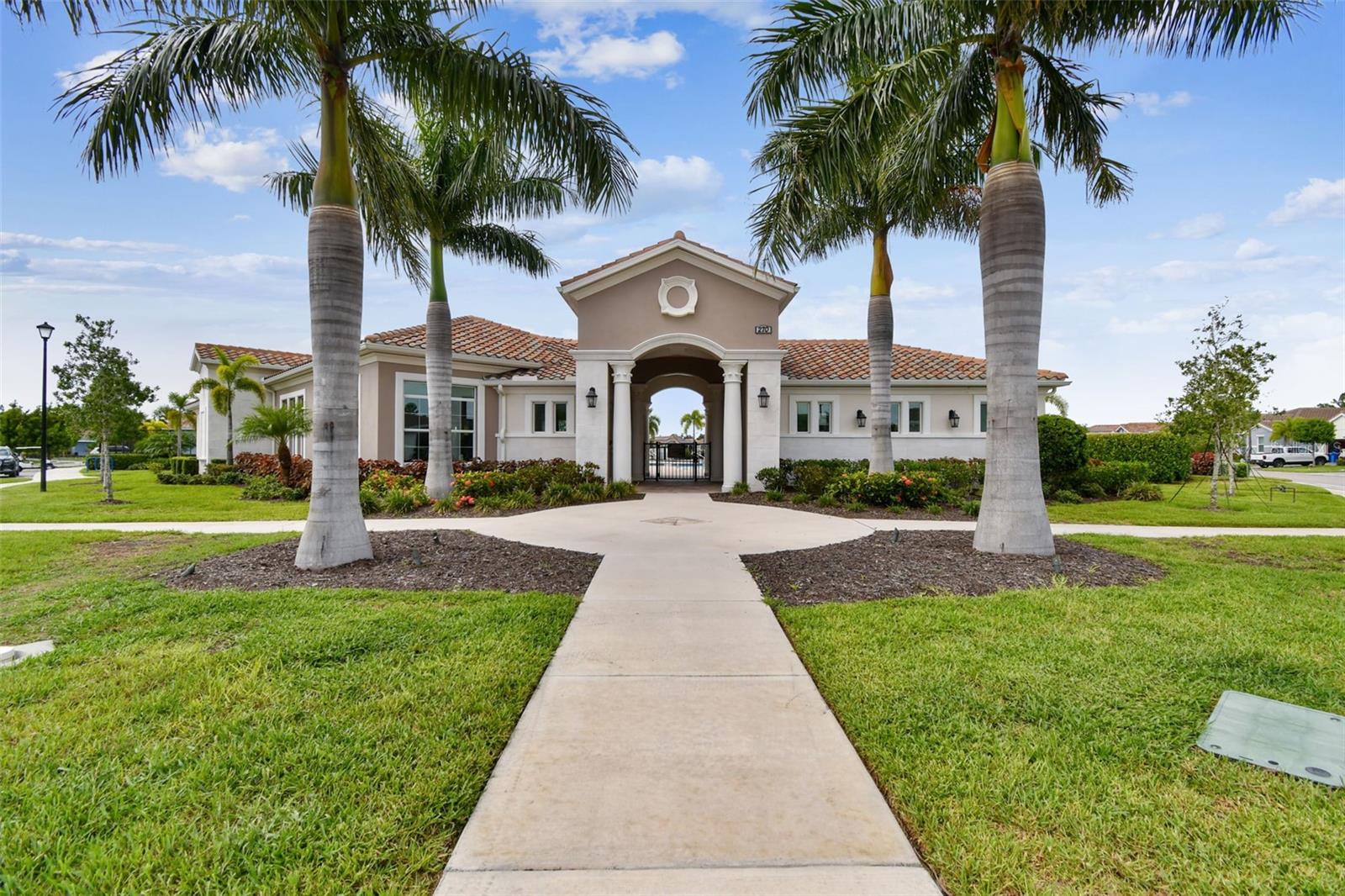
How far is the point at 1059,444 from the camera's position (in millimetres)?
15352

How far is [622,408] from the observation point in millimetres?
15883

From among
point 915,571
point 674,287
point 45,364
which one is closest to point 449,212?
point 674,287

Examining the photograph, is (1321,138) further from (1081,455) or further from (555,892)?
(555,892)

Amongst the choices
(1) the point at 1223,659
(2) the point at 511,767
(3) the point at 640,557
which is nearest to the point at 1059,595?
(1) the point at 1223,659

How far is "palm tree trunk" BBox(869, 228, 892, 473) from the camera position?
13.3 meters

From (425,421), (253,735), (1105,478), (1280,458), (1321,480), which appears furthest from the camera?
(1280,458)

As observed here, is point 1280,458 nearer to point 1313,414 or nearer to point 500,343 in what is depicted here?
point 1313,414

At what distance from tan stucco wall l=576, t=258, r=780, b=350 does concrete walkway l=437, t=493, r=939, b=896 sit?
38.7 feet

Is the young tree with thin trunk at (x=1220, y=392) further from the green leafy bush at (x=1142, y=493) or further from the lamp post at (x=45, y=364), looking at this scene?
the lamp post at (x=45, y=364)

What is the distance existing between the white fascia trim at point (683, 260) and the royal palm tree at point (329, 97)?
837 centimetres

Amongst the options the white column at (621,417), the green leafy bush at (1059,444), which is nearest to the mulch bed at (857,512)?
the white column at (621,417)

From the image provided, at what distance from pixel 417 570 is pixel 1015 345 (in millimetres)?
7726

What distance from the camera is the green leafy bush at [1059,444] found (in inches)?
604

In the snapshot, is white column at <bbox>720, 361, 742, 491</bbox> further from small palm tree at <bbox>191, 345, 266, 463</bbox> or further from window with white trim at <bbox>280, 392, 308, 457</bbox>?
small palm tree at <bbox>191, 345, 266, 463</bbox>
